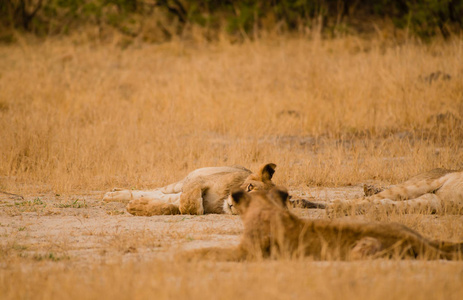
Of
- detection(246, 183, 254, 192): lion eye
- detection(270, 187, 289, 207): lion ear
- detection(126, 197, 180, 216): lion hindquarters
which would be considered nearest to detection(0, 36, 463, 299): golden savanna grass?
detection(126, 197, 180, 216): lion hindquarters

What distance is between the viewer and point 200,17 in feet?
54.1

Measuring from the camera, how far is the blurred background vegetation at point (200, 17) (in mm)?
15828

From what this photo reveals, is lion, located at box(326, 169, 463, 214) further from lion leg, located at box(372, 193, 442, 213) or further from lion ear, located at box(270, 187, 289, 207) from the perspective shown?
lion ear, located at box(270, 187, 289, 207)

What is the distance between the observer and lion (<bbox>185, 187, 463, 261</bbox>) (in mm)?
3502

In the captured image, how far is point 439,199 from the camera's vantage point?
17.4 ft

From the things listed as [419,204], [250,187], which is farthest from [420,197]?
[250,187]

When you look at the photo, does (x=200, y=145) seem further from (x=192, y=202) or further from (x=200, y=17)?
(x=200, y=17)

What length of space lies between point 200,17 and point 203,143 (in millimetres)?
8712

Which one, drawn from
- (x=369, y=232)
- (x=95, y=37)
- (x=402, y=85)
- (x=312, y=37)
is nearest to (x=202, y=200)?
(x=369, y=232)

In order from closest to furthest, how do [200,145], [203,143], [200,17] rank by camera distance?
1. [200,145]
2. [203,143]
3. [200,17]

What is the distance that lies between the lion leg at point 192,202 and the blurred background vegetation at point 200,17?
409 inches

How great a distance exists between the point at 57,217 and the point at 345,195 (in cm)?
293

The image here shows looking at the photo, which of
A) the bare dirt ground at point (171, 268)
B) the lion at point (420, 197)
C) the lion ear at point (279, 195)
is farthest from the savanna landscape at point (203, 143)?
the lion ear at point (279, 195)

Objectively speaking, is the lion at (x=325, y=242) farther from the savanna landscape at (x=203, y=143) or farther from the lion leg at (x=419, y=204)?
the lion leg at (x=419, y=204)
